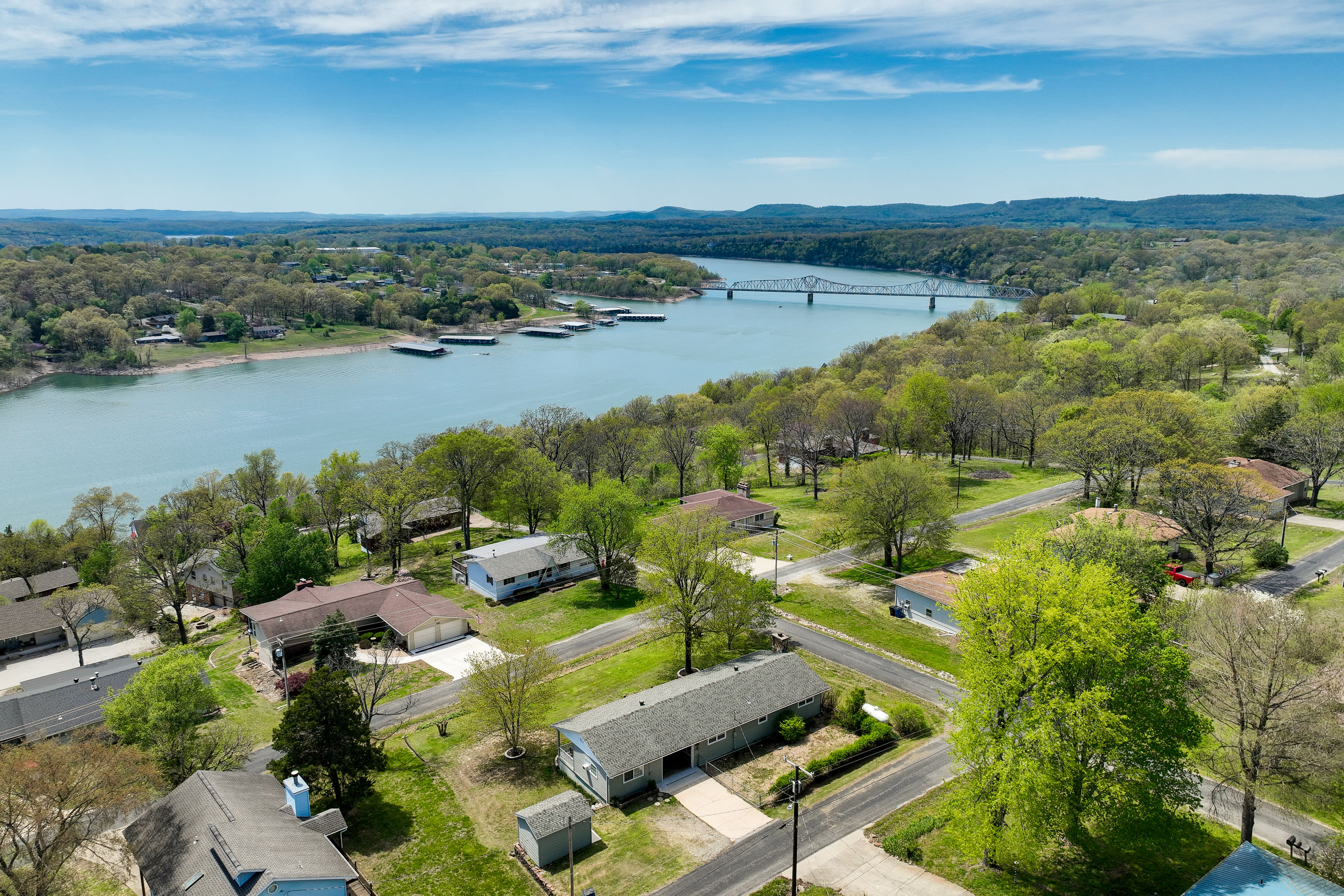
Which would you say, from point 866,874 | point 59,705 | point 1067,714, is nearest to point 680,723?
point 866,874

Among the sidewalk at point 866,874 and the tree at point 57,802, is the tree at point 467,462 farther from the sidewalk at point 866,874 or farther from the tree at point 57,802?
the sidewalk at point 866,874

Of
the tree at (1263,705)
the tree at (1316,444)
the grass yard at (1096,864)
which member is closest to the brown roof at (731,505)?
the grass yard at (1096,864)

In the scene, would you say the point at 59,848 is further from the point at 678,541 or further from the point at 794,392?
the point at 794,392

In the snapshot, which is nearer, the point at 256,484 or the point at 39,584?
the point at 39,584

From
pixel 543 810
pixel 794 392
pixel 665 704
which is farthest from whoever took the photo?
pixel 794 392

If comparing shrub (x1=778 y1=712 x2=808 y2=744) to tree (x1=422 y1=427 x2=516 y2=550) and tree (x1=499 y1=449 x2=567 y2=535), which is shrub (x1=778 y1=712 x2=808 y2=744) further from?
tree (x1=422 y1=427 x2=516 y2=550)

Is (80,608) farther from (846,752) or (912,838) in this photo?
(912,838)

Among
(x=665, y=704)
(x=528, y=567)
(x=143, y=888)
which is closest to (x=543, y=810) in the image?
(x=665, y=704)
